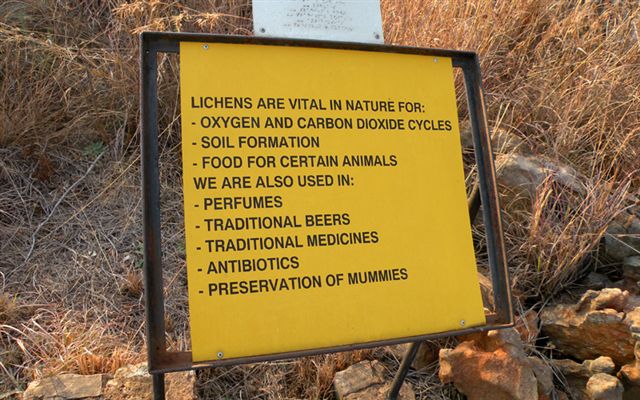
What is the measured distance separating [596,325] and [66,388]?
2244 millimetres

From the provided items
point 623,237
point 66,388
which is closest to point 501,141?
point 623,237

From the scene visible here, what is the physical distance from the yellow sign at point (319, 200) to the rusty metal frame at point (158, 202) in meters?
0.03

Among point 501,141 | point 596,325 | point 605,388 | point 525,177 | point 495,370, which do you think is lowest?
point 605,388

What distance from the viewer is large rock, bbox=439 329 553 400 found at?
2.03m

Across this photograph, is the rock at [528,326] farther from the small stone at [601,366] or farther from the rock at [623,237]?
the rock at [623,237]

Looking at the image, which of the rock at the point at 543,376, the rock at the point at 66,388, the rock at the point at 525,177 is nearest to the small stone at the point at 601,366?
the rock at the point at 543,376

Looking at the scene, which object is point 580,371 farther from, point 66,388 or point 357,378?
point 66,388

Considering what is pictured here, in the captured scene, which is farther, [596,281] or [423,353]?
[596,281]

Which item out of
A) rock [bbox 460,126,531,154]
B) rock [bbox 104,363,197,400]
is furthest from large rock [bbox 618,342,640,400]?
rock [bbox 104,363,197,400]

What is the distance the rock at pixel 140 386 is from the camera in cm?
199

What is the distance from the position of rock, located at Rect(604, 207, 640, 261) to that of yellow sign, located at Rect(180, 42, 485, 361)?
1291 mm

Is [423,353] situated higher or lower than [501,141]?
lower

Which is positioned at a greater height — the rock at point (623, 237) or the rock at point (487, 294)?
the rock at point (623, 237)

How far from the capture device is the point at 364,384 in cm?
212
